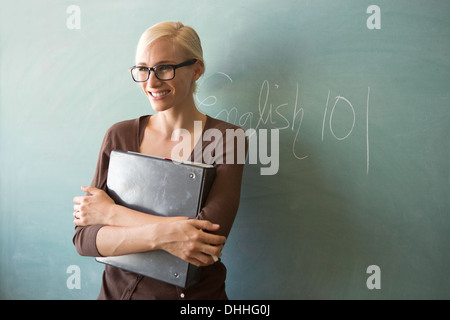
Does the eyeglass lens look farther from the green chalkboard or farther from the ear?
the green chalkboard

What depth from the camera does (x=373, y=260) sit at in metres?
1.19

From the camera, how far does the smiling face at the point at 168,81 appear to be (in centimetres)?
99

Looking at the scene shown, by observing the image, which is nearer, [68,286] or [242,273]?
[242,273]

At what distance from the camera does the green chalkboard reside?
1.16 metres

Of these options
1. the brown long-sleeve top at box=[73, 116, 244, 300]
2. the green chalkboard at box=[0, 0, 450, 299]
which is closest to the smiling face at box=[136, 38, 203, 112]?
the brown long-sleeve top at box=[73, 116, 244, 300]

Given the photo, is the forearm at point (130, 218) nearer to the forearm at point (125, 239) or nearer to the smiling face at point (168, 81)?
the forearm at point (125, 239)

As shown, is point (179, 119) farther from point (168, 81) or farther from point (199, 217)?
point (199, 217)

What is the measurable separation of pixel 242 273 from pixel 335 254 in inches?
13.1

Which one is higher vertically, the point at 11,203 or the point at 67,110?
the point at 67,110

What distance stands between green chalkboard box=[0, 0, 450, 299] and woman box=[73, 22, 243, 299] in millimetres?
228

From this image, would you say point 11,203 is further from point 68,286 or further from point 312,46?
point 312,46

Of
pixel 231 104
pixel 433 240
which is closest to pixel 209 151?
pixel 231 104
